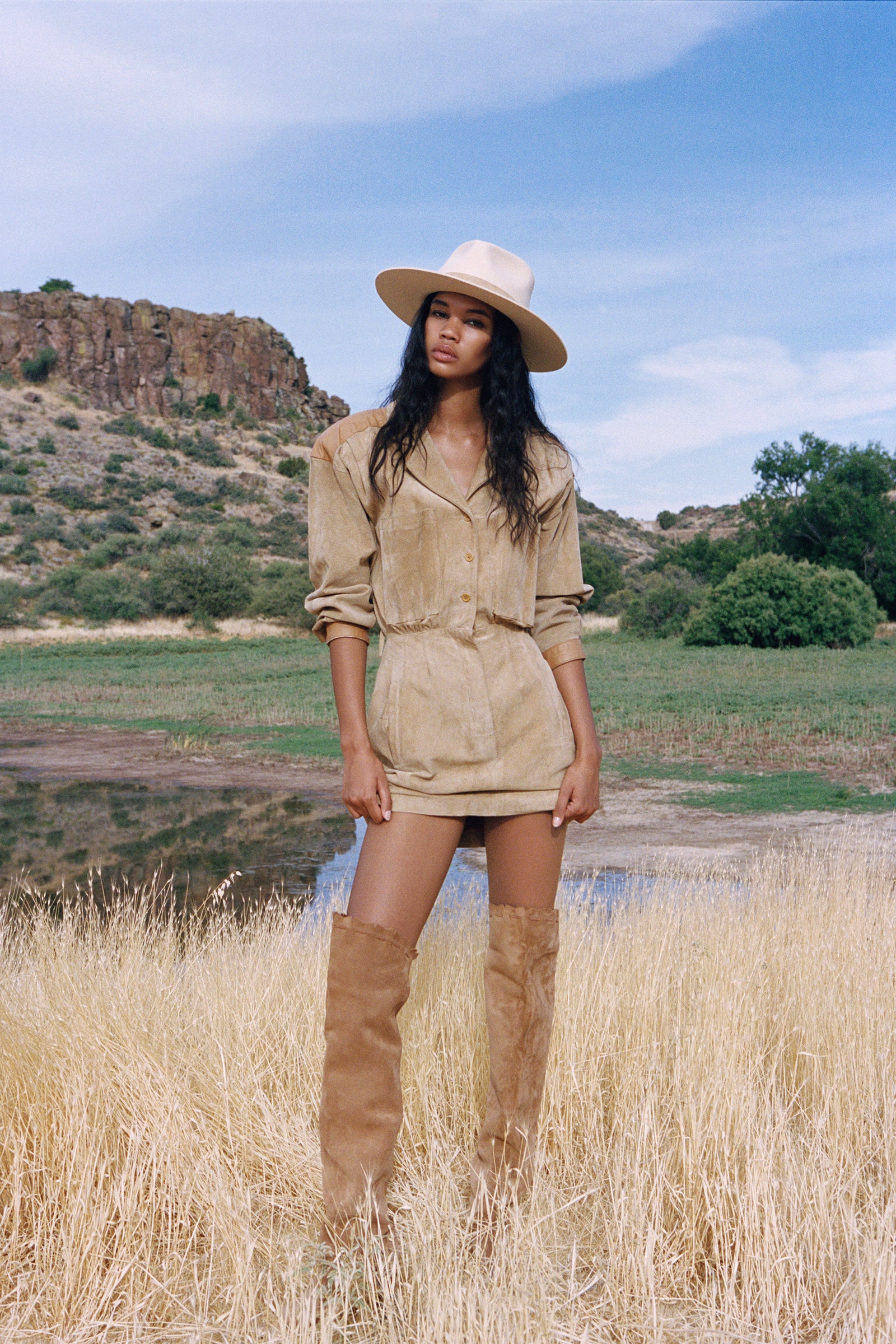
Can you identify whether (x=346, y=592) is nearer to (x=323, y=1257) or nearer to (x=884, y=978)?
(x=323, y=1257)

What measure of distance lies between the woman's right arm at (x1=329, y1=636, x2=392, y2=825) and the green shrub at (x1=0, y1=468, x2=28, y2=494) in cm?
5005

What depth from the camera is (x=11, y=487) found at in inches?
1898

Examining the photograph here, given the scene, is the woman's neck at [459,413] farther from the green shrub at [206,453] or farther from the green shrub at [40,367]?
the green shrub at [40,367]

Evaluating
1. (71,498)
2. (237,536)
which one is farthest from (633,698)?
(71,498)

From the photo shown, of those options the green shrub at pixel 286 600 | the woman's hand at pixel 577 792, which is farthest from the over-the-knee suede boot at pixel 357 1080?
the green shrub at pixel 286 600

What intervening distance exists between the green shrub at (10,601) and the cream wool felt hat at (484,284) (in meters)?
33.0

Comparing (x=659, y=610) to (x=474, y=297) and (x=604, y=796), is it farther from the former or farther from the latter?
(x=474, y=297)

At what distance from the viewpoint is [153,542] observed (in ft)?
149

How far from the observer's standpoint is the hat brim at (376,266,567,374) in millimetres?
2252

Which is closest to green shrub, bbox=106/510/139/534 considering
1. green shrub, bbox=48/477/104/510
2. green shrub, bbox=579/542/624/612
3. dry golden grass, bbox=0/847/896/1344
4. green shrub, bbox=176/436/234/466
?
green shrub, bbox=48/477/104/510

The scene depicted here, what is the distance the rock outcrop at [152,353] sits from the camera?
76375 millimetres

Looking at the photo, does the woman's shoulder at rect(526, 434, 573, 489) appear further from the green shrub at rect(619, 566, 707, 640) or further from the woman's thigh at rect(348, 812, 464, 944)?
the green shrub at rect(619, 566, 707, 640)

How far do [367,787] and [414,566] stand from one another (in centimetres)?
45

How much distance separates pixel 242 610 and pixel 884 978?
3375 cm
